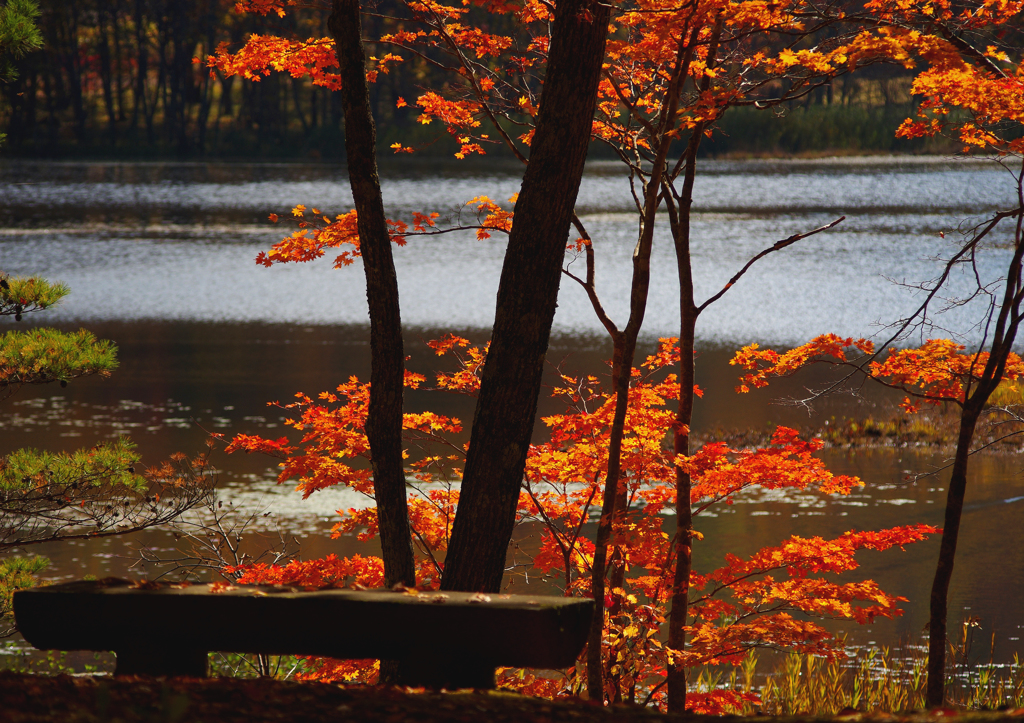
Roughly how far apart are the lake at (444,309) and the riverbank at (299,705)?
175 inches

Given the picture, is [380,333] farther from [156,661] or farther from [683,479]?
[683,479]

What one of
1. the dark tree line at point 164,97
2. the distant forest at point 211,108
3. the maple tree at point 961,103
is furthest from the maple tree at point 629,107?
the dark tree line at point 164,97

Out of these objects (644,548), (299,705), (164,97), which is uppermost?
(164,97)

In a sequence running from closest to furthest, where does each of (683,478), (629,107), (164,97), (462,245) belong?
1. (683,478)
2. (629,107)
3. (462,245)
4. (164,97)

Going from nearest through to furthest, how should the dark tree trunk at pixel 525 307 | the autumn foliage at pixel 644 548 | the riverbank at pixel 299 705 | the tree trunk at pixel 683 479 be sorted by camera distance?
the riverbank at pixel 299 705 → the dark tree trunk at pixel 525 307 → the autumn foliage at pixel 644 548 → the tree trunk at pixel 683 479

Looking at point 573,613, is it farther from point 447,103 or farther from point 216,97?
point 216,97

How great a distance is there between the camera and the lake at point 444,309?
946 centimetres

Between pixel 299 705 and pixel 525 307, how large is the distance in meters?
2.32

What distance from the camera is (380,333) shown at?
4805mm

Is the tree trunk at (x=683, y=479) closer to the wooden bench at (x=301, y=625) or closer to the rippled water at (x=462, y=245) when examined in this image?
the wooden bench at (x=301, y=625)

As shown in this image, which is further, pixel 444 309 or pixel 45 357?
pixel 444 309

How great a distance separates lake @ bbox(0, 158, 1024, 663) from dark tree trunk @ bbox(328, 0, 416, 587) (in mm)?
1903

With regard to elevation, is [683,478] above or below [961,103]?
below

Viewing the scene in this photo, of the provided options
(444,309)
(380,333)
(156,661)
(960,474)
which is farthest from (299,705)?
(444,309)
